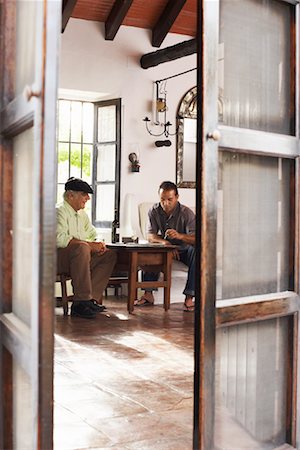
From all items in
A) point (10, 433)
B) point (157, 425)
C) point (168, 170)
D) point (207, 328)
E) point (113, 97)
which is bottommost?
point (157, 425)

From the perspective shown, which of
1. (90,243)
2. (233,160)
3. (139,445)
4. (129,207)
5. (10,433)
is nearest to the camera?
(10,433)

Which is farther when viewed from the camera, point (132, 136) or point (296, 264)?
point (132, 136)

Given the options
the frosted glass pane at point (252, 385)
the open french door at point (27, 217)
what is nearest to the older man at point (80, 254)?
the frosted glass pane at point (252, 385)

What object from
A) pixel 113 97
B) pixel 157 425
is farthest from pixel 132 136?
pixel 157 425

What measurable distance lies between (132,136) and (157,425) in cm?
632

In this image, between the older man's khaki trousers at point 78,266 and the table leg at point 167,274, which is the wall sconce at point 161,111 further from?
the older man's khaki trousers at point 78,266

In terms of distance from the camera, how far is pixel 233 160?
2.68 meters

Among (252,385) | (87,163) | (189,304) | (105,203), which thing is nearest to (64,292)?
(189,304)

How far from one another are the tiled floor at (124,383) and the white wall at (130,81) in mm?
2944

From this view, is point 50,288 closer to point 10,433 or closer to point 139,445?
point 10,433

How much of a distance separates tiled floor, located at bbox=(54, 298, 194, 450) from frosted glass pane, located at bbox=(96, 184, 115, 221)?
101 inches

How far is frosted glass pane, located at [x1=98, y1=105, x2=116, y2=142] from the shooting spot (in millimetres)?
9211

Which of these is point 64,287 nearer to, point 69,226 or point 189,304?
point 69,226

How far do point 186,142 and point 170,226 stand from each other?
6.54 feet
